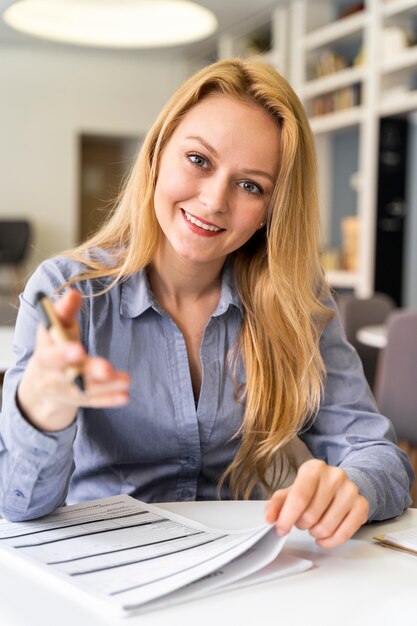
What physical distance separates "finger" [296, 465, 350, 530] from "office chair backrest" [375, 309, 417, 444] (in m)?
1.87


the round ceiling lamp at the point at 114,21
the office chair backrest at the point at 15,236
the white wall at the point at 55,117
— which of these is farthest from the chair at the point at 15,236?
the round ceiling lamp at the point at 114,21

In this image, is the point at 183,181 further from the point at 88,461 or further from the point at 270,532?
the point at 270,532

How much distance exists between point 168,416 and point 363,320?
2.72m

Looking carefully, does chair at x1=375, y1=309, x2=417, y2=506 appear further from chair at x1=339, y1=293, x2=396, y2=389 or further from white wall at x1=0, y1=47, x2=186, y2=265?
white wall at x1=0, y1=47, x2=186, y2=265

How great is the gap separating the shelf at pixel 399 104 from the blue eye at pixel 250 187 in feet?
18.0

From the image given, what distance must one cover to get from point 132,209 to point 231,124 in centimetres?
24

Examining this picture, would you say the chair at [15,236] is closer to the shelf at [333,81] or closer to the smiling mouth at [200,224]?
the shelf at [333,81]

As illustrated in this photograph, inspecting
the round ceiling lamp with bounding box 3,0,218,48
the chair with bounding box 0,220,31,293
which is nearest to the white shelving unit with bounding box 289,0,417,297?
the round ceiling lamp with bounding box 3,0,218,48

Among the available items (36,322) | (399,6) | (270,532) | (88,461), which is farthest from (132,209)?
(399,6)

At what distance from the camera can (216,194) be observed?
1.30m

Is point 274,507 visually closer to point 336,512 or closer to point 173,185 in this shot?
point 336,512

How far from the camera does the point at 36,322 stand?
1.17 metres

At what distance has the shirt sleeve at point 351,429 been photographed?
1.27 m

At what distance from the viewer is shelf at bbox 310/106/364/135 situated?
7162 mm
